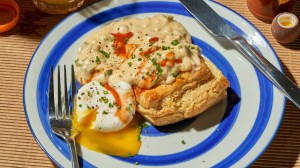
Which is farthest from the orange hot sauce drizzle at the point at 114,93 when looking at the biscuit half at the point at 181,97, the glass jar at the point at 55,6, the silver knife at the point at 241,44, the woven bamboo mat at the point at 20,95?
the glass jar at the point at 55,6

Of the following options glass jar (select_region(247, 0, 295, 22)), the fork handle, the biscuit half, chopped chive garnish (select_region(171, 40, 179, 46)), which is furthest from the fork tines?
glass jar (select_region(247, 0, 295, 22))

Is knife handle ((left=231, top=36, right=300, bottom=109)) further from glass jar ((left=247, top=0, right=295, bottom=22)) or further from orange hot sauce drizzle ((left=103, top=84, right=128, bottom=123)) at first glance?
orange hot sauce drizzle ((left=103, top=84, right=128, bottom=123))

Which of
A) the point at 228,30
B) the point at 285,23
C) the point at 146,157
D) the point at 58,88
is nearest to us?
the point at 146,157

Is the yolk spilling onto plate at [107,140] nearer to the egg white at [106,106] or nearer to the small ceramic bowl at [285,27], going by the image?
the egg white at [106,106]

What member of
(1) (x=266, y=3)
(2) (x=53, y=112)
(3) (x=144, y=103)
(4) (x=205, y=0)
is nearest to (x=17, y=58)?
(2) (x=53, y=112)

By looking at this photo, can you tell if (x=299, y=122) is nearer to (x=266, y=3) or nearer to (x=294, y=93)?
(x=294, y=93)

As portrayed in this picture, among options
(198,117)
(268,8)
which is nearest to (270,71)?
(198,117)

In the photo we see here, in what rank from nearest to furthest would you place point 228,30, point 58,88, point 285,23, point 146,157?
point 146,157 → point 58,88 → point 228,30 → point 285,23
